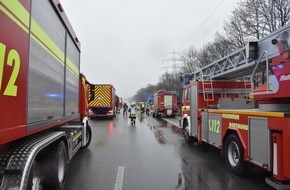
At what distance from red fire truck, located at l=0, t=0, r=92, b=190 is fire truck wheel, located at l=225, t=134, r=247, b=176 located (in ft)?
12.9

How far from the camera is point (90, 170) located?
793 centimetres

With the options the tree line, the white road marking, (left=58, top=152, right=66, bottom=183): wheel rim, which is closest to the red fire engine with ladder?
the white road marking

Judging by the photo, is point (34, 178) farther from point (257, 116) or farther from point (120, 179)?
point (257, 116)

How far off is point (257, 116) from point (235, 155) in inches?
68.5

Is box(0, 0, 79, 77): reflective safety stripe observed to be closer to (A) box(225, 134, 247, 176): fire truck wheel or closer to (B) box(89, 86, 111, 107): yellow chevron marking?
(A) box(225, 134, 247, 176): fire truck wheel

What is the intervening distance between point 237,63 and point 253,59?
1.25 m

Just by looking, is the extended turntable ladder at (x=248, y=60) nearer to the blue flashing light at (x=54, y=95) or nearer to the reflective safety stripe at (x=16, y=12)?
the blue flashing light at (x=54, y=95)

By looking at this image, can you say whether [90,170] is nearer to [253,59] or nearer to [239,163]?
[239,163]

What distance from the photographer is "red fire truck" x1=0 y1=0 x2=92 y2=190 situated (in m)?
3.20

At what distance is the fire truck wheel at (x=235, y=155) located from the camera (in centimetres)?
722

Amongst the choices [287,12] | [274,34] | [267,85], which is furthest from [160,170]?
[287,12]

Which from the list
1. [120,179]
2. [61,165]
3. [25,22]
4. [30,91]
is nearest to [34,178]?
[30,91]

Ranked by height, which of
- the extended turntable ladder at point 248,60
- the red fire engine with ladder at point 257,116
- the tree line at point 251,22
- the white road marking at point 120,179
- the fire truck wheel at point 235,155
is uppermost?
the tree line at point 251,22

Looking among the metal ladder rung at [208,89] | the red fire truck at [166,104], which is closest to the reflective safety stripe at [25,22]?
the metal ladder rung at [208,89]
